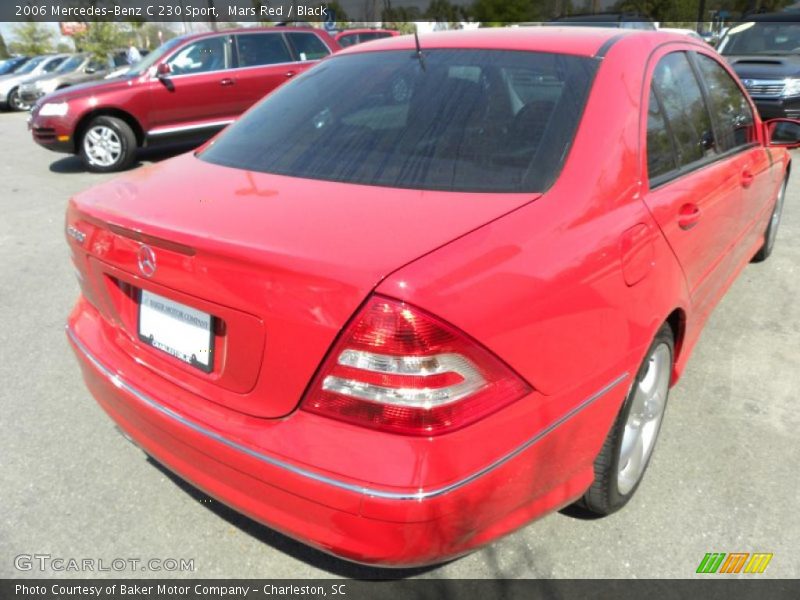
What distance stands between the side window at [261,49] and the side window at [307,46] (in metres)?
0.16

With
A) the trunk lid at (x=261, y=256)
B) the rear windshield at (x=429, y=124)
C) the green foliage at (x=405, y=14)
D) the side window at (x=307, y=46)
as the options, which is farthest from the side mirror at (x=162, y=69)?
the green foliage at (x=405, y=14)

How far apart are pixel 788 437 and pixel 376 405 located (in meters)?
2.11

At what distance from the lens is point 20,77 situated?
19.2m

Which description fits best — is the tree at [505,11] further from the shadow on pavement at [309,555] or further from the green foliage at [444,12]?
the shadow on pavement at [309,555]

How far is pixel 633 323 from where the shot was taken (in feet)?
6.26

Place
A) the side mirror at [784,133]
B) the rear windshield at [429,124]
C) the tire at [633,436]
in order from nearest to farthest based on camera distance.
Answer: the rear windshield at [429,124], the tire at [633,436], the side mirror at [784,133]

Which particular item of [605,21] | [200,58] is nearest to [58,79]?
[200,58]

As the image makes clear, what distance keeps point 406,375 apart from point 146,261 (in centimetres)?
83

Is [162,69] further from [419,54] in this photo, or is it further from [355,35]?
[419,54]

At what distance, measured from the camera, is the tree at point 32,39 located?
39594 millimetres

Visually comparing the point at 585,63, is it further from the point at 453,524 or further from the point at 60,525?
the point at 60,525

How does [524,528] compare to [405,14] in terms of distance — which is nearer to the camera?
[524,528]

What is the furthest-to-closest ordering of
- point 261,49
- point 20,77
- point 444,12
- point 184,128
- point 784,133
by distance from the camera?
point 444,12 → point 20,77 → point 261,49 → point 184,128 → point 784,133

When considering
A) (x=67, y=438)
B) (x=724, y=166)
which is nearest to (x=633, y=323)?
(x=724, y=166)
